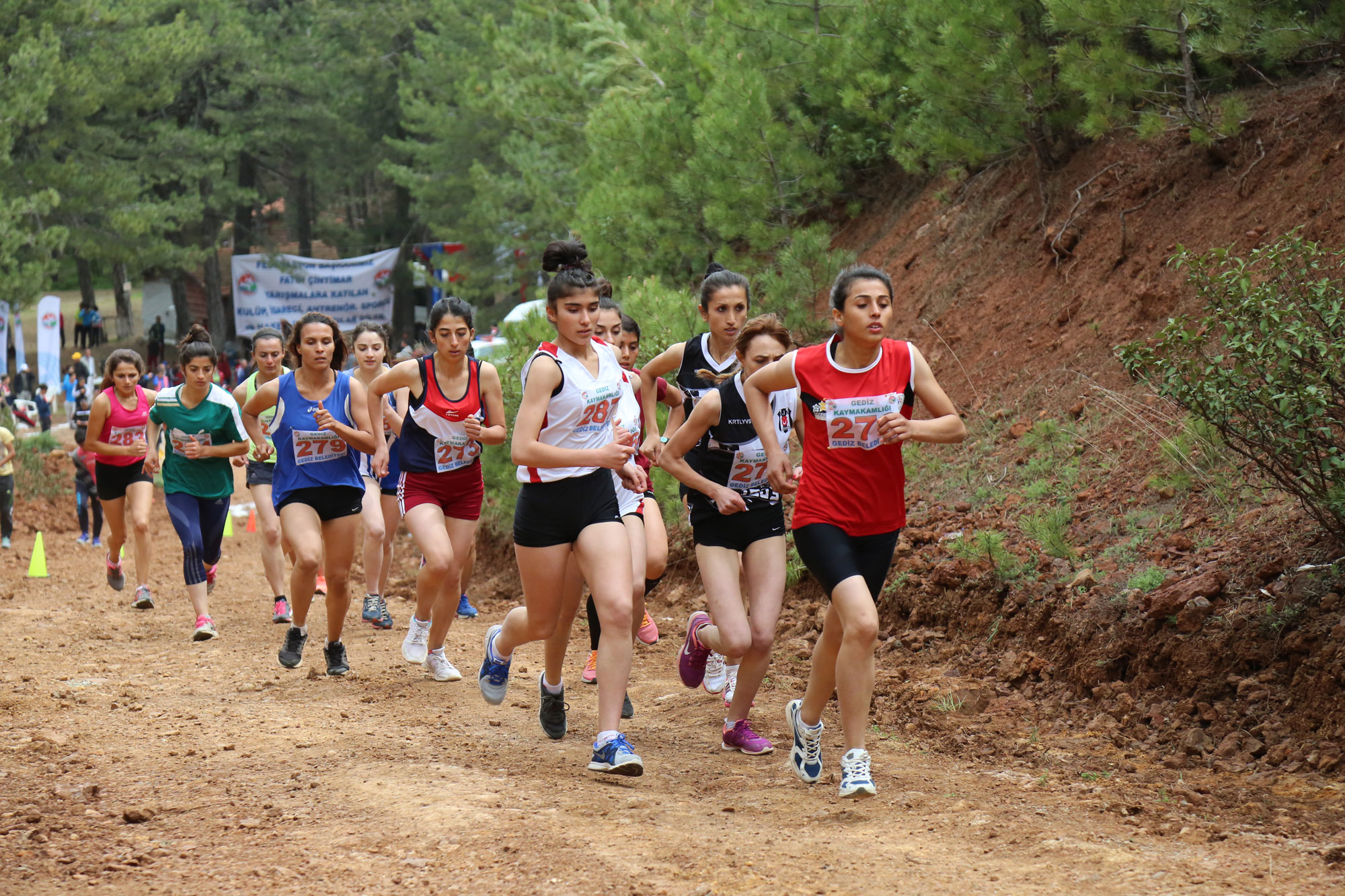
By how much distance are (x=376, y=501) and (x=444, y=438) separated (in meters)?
2.24

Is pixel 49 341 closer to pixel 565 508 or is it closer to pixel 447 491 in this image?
pixel 447 491

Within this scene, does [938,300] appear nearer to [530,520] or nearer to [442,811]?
[530,520]

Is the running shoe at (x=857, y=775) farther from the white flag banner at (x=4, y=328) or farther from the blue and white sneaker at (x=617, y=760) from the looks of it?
the white flag banner at (x=4, y=328)

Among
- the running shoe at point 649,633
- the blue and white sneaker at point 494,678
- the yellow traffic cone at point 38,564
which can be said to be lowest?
the yellow traffic cone at point 38,564

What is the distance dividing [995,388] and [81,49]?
26.1 metres

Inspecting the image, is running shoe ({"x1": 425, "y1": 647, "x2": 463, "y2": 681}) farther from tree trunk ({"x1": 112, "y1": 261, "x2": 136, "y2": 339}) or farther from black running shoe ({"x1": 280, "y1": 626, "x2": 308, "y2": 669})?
tree trunk ({"x1": 112, "y1": 261, "x2": 136, "y2": 339})

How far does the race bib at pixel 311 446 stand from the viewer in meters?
7.70

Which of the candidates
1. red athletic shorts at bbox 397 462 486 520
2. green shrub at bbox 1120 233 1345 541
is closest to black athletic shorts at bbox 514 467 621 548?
red athletic shorts at bbox 397 462 486 520

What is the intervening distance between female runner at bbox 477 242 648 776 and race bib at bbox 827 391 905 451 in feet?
2.87

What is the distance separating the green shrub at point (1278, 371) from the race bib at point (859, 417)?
1.53m

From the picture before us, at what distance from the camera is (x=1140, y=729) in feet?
19.5

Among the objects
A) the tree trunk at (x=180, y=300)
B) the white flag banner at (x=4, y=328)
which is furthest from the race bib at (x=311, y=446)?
the tree trunk at (x=180, y=300)

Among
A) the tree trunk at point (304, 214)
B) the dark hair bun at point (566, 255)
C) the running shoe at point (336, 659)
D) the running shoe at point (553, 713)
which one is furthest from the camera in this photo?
the tree trunk at point (304, 214)

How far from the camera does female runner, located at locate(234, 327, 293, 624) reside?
977 cm
